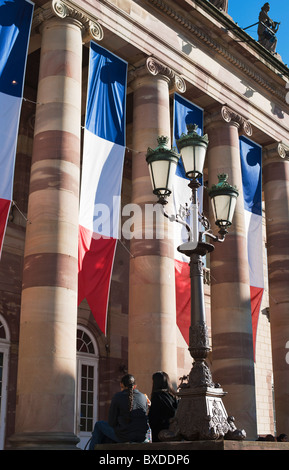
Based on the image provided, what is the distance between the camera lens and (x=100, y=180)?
1499 cm

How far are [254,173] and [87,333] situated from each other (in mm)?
8137

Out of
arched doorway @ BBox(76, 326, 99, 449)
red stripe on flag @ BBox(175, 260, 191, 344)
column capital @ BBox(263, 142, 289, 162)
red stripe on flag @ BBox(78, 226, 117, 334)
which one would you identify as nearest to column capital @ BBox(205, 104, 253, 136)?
column capital @ BBox(263, 142, 289, 162)

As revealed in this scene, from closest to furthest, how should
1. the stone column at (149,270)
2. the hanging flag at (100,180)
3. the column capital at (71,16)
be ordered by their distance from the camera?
the hanging flag at (100,180) < the stone column at (149,270) < the column capital at (71,16)

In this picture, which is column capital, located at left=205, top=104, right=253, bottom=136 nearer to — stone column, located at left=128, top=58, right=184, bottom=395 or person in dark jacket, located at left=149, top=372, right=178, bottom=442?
stone column, located at left=128, top=58, right=184, bottom=395

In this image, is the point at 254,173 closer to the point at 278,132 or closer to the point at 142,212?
the point at 278,132

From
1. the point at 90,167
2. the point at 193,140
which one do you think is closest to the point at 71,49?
the point at 90,167

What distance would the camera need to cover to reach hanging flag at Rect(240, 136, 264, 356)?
19938 millimetres

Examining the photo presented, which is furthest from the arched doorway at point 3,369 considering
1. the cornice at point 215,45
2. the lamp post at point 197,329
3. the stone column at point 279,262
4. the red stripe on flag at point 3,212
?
the cornice at point 215,45

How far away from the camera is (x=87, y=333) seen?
19453 millimetres

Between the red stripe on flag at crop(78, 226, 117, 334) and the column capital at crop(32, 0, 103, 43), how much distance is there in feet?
17.9

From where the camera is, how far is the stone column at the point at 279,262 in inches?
809

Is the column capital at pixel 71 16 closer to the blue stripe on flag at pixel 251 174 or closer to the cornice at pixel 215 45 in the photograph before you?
the cornice at pixel 215 45

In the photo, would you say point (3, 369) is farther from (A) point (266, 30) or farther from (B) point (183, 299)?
(A) point (266, 30)

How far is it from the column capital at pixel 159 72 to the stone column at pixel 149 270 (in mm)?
30
